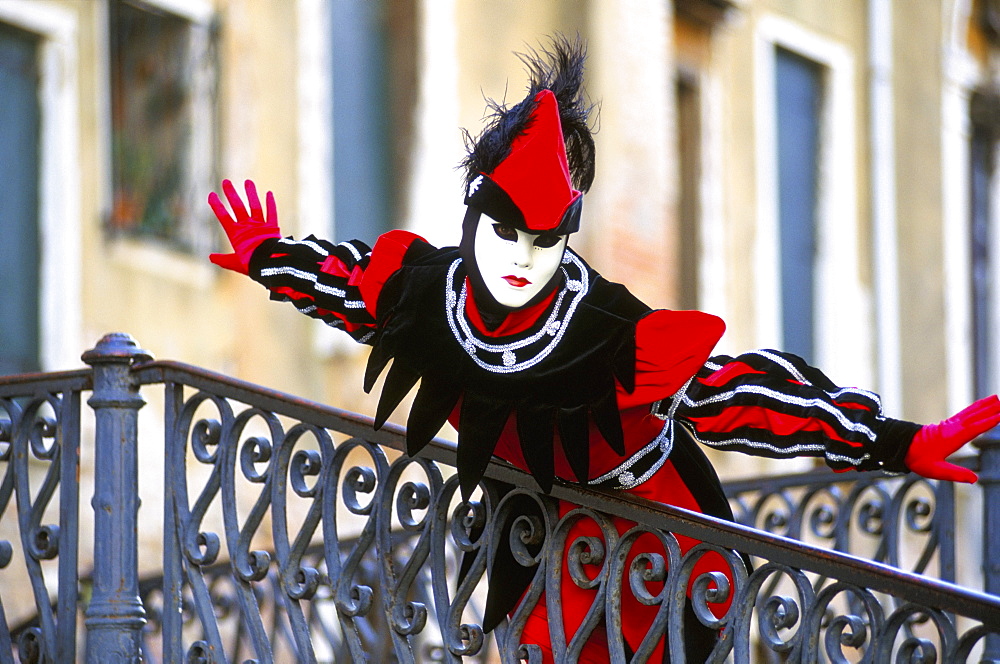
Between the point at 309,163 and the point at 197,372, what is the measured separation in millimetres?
3507

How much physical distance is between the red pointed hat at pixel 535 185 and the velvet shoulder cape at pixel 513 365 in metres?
0.16

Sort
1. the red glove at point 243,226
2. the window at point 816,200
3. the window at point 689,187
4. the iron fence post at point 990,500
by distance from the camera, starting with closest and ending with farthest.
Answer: the red glove at point 243,226, the iron fence post at point 990,500, the window at point 689,187, the window at point 816,200

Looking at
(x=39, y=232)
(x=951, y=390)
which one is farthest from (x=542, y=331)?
(x=951, y=390)

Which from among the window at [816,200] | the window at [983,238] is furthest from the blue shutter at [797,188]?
the window at [983,238]

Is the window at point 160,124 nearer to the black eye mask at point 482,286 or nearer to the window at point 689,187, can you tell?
the black eye mask at point 482,286

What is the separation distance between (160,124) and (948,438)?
449cm

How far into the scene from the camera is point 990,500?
4648mm

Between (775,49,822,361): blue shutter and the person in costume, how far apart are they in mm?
7403

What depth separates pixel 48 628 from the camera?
377cm

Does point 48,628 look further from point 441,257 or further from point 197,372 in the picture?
point 441,257

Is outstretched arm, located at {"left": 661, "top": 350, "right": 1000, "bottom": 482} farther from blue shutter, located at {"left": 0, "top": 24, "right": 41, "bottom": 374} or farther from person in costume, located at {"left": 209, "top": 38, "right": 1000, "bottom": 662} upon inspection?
blue shutter, located at {"left": 0, "top": 24, "right": 41, "bottom": 374}

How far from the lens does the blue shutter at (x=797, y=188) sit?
34.9 feet

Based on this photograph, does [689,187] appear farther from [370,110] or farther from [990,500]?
[990,500]

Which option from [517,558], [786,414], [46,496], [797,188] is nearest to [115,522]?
[46,496]
